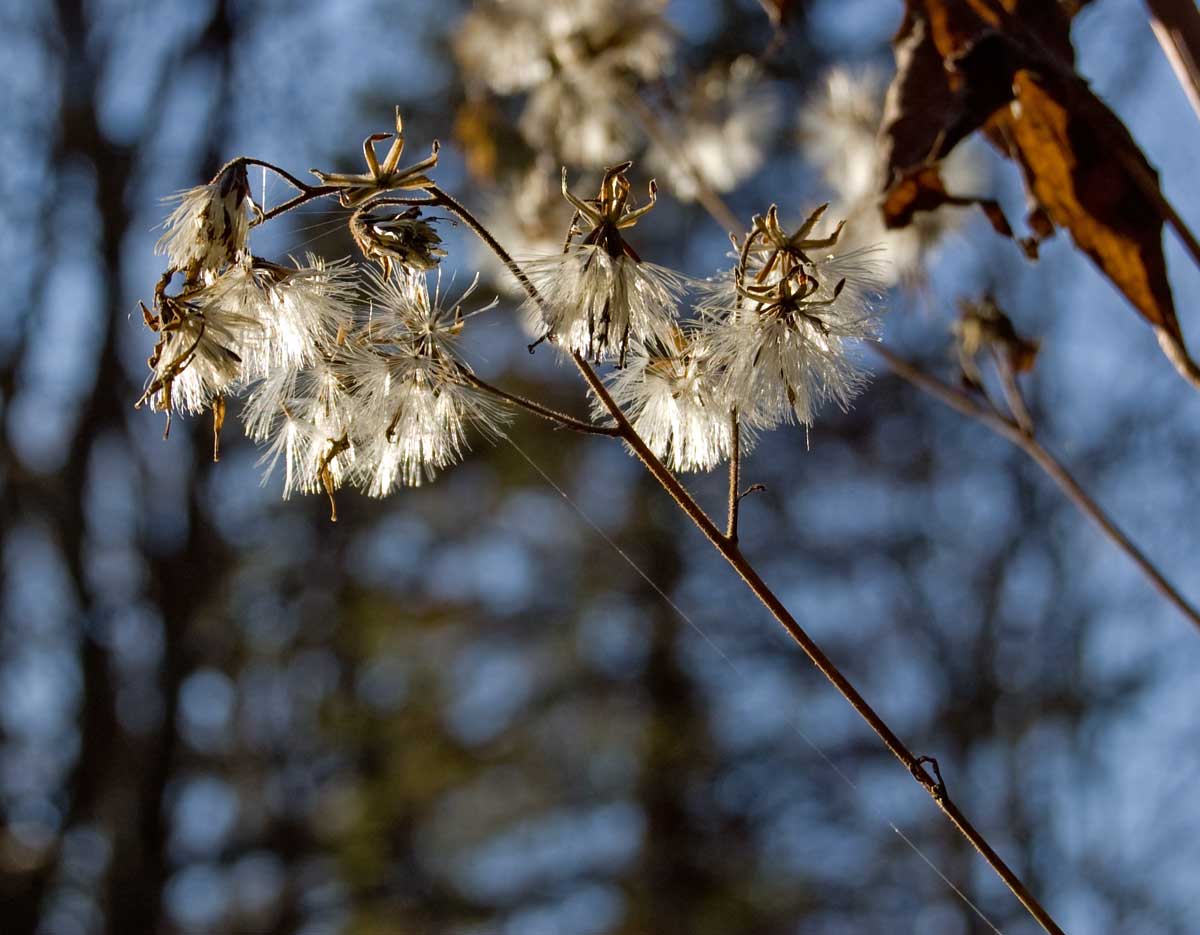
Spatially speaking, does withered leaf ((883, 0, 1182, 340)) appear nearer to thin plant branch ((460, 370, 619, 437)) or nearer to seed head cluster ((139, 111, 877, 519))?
seed head cluster ((139, 111, 877, 519))

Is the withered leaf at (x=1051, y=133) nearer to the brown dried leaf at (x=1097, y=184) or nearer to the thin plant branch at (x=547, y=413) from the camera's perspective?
the brown dried leaf at (x=1097, y=184)

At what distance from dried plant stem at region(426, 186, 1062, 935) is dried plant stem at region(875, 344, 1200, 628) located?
0.92 feet

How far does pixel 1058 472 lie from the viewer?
3.61ft

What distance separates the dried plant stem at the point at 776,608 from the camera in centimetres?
64

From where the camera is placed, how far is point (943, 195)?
1.02 meters

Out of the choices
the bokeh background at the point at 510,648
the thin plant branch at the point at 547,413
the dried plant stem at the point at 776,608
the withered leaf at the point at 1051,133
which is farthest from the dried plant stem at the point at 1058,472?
the bokeh background at the point at 510,648

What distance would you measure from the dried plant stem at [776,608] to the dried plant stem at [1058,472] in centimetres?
28

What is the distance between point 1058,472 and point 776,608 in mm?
525

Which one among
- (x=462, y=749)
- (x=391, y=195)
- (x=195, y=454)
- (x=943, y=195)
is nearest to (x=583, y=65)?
(x=943, y=195)

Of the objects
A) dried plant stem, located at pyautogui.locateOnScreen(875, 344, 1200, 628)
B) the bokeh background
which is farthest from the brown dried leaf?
the bokeh background

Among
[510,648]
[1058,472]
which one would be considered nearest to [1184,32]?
[1058,472]

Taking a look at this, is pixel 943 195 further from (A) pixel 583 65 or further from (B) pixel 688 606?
(B) pixel 688 606

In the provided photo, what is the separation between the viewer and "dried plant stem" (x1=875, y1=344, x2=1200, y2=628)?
0.91m

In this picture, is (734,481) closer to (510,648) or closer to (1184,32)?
(1184,32)
